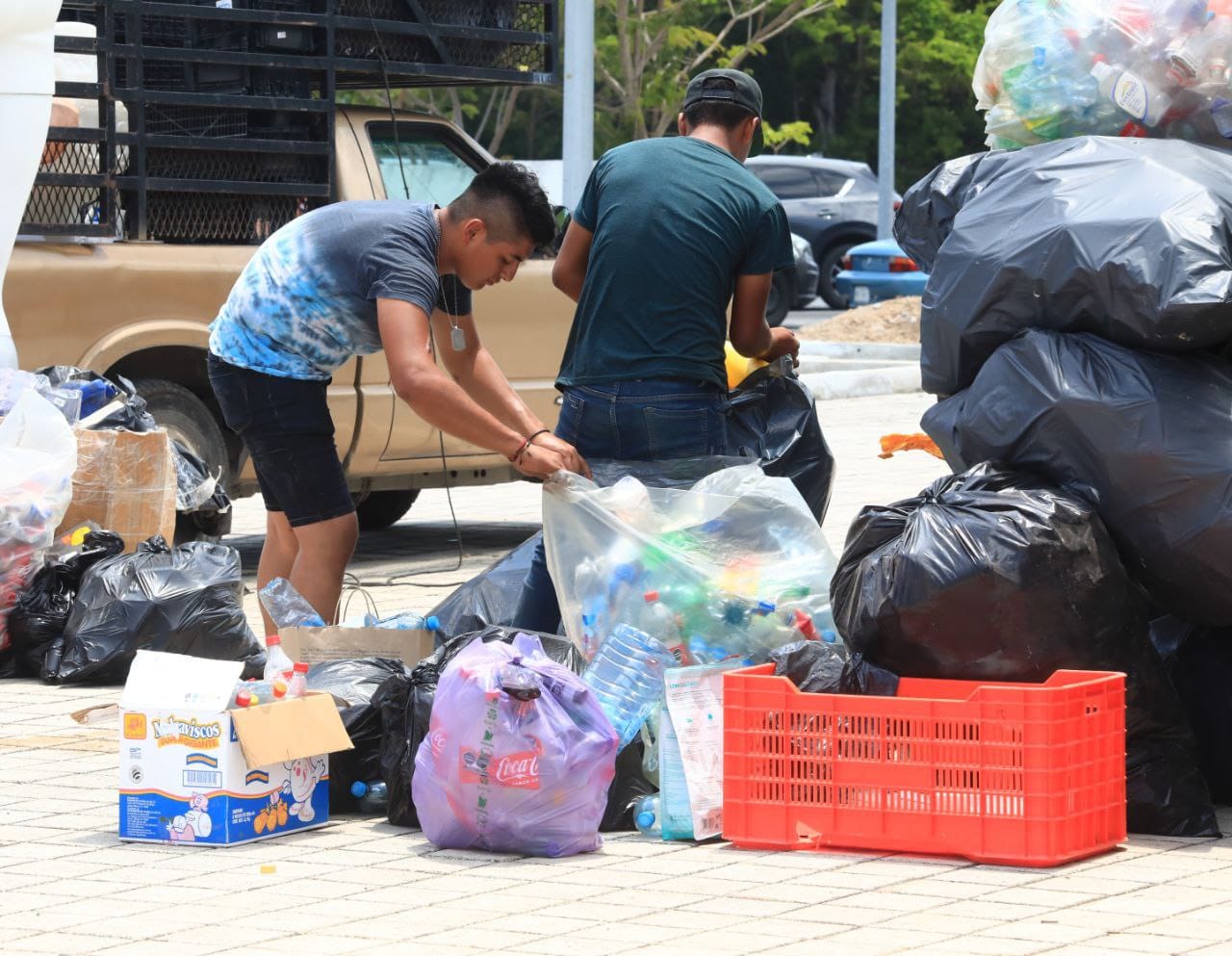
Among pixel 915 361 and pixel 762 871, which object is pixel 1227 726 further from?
pixel 915 361

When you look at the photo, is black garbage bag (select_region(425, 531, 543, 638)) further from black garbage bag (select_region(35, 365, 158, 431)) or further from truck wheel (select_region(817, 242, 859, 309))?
truck wheel (select_region(817, 242, 859, 309))

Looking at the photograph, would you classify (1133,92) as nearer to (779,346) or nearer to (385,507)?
(779,346)

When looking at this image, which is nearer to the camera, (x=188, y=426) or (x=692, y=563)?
(x=692, y=563)

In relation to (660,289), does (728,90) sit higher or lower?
higher

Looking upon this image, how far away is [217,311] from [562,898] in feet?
15.5

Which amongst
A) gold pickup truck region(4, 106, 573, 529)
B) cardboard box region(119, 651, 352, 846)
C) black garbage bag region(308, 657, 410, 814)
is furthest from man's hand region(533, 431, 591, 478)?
gold pickup truck region(4, 106, 573, 529)

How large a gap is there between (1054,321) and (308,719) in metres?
1.99

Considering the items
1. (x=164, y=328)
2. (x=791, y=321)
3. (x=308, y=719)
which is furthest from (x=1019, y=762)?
(x=791, y=321)

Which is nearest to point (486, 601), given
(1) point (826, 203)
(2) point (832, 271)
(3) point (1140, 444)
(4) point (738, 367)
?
(4) point (738, 367)

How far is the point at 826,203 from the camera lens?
25.9 m

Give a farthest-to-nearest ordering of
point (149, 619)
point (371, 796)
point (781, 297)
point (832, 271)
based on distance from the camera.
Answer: point (832, 271), point (781, 297), point (149, 619), point (371, 796)

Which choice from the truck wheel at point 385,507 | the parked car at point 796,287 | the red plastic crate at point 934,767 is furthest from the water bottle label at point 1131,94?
the parked car at point 796,287

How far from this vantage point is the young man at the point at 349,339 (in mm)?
5184

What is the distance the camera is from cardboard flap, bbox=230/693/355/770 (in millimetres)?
4535
